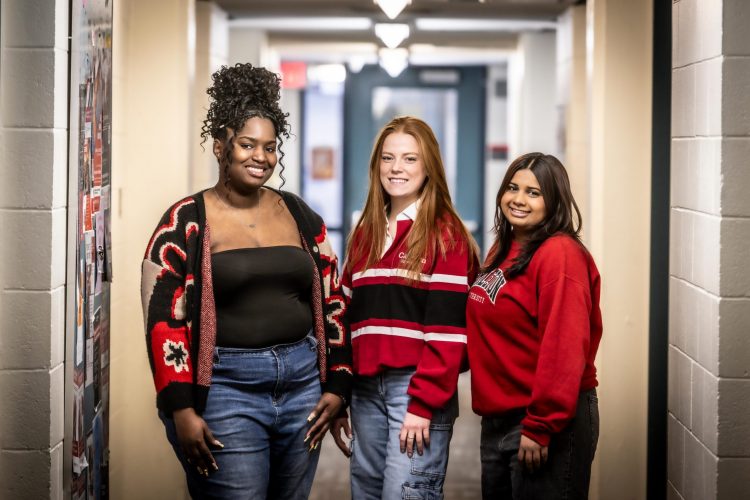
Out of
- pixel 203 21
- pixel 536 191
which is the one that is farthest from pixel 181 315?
pixel 203 21

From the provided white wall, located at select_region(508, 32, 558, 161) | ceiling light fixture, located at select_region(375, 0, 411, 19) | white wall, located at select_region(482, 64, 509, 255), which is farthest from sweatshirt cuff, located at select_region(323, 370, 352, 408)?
white wall, located at select_region(482, 64, 509, 255)

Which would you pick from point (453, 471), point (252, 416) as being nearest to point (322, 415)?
point (252, 416)

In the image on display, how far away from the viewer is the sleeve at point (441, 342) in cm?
253

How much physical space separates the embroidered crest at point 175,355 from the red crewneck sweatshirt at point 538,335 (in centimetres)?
75

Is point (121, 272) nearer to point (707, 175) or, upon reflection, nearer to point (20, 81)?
point (20, 81)

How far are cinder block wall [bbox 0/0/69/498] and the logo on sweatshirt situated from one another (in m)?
1.12

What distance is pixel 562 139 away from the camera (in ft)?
18.6

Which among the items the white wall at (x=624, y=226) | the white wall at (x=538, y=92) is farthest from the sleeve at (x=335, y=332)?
the white wall at (x=538, y=92)

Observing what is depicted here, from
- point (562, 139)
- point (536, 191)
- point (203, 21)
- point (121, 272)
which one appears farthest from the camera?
point (562, 139)

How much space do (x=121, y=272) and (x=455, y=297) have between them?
1.81 metres

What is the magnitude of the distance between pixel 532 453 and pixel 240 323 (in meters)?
0.80

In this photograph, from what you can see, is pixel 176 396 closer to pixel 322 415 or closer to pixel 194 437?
pixel 194 437

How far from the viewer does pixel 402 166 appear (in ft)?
8.80

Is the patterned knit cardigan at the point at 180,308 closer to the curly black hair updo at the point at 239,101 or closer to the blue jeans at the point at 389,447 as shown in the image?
the curly black hair updo at the point at 239,101
